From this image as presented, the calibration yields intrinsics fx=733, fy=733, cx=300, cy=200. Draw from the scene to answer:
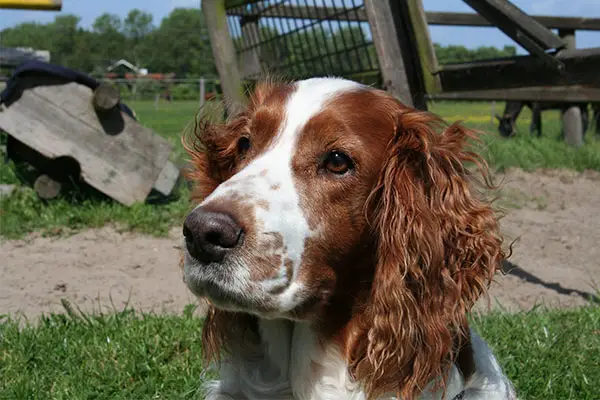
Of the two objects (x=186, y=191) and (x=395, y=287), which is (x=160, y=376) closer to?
(x=395, y=287)

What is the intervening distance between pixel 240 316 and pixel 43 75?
518 cm

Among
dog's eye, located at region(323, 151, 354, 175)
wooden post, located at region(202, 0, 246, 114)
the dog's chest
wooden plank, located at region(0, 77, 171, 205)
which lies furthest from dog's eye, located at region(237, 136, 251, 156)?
wooden plank, located at region(0, 77, 171, 205)

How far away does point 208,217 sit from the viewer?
203 centimetres

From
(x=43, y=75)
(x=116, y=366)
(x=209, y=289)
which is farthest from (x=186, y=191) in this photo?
(x=209, y=289)

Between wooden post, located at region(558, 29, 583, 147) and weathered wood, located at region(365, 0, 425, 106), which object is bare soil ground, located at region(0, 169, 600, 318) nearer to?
weathered wood, located at region(365, 0, 425, 106)

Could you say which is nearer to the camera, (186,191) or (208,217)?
(208,217)

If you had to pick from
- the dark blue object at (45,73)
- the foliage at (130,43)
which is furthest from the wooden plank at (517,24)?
the foliage at (130,43)

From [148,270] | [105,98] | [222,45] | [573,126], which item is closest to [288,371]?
[148,270]

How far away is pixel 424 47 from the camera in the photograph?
4.91 metres

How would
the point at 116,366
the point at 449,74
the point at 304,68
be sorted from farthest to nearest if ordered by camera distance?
1. the point at 304,68
2. the point at 449,74
3. the point at 116,366

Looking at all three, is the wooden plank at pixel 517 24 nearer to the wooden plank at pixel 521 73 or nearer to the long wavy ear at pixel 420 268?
the wooden plank at pixel 521 73

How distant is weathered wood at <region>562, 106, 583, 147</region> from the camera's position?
11211mm

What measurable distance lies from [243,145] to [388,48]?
7.35 ft

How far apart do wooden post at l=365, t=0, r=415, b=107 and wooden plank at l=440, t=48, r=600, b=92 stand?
0.48 metres
